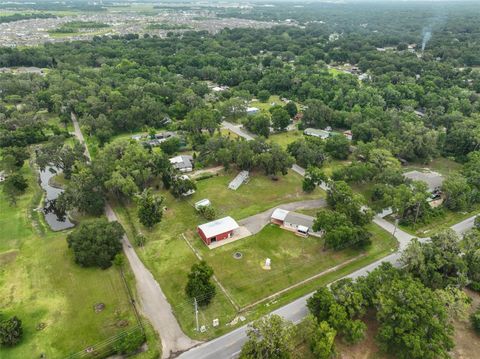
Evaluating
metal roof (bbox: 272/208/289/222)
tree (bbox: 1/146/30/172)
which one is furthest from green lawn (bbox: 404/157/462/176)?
tree (bbox: 1/146/30/172)

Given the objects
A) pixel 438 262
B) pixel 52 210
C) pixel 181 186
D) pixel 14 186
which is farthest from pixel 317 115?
pixel 14 186

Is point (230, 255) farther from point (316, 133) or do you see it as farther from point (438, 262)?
point (316, 133)

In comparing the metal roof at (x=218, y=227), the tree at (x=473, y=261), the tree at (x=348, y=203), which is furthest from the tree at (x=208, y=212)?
the tree at (x=473, y=261)

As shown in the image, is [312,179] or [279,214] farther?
[312,179]

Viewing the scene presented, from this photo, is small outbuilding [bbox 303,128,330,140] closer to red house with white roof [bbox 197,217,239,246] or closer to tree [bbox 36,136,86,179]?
red house with white roof [bbox 197,217,239,246]

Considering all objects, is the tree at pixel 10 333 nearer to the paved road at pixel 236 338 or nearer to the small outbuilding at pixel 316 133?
the paved road at pixel 236 338

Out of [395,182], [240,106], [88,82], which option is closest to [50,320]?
[395,182]
